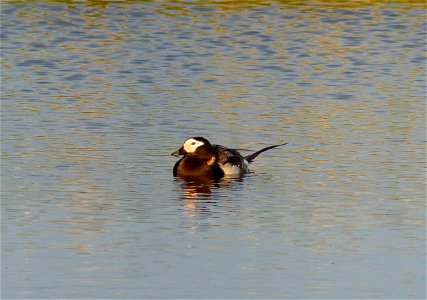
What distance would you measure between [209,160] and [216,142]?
4.52ft

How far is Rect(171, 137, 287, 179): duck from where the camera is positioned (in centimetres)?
1588

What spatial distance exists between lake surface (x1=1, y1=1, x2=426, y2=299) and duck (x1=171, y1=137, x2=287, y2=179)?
195mm

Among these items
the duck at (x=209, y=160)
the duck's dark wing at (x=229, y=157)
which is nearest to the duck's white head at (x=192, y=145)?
the duck at (x=209, y=160)

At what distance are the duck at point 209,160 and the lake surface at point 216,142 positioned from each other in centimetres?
20

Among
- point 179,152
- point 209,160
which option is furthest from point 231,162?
point 179,152

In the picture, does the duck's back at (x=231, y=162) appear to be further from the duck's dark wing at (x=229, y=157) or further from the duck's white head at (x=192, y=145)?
the duck's white head at (x=192, y=145)

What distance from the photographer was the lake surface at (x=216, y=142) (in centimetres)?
1081

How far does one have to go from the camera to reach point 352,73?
23.7 meters

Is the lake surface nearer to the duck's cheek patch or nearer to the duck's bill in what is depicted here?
the duck's bill

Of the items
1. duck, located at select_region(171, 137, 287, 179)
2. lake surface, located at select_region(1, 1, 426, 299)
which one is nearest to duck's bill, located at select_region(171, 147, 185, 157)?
duck, located at select_region(171, 137, 287, 179)

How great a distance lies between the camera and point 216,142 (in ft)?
57.2

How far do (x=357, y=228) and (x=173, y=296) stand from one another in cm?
283

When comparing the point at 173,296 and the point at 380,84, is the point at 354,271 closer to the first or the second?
the point at 173,296

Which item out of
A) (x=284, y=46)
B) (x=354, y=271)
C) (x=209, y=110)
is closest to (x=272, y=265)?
(x=354, y=271)
